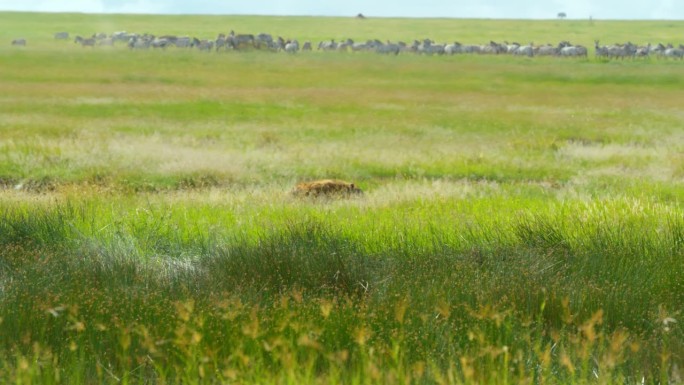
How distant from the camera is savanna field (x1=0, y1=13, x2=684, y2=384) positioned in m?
5.35

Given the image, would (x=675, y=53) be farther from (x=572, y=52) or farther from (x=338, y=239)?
(x=338, y=239)

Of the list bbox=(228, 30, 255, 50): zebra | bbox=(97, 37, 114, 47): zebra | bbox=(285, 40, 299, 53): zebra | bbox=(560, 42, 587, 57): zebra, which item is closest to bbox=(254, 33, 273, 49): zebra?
bbox=(228, 30, 255, 50): zebra

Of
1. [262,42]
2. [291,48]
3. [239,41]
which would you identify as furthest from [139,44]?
[291,48]

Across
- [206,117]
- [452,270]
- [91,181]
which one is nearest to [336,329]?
[452,270]

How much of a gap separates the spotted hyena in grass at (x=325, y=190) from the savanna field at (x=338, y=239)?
Result: 23 cm

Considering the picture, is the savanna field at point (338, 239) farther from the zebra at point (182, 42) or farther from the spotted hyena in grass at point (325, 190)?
the zebra at point (182, 42)

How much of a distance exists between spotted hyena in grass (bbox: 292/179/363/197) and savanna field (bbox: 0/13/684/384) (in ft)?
0.75

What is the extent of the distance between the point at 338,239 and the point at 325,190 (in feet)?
15.1

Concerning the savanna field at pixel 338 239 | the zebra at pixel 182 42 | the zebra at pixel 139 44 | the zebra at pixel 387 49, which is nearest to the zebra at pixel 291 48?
the zebra at pixel 387 49

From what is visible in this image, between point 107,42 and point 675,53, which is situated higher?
point 675,53

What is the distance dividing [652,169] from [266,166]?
7.39 m

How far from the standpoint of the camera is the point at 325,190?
1285 centimetres

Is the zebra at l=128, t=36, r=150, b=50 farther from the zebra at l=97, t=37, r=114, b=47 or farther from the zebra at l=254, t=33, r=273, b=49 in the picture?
the zebra at l=254, t=33, r=273, b=49

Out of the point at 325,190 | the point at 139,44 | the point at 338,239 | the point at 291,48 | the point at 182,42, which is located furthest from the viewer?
the point at 182,42
